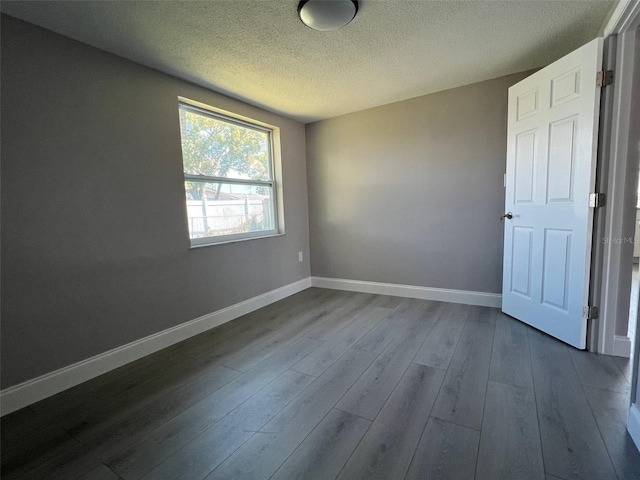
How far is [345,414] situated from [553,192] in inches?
85.6

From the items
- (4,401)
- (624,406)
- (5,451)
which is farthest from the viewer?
(4,401)

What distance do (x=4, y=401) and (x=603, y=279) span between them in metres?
Result: 3.75

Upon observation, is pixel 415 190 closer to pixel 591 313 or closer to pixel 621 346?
pixel 591 313

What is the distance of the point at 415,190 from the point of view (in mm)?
3076

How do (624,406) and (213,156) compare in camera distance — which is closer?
(624,406)

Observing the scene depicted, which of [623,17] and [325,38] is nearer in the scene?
[623,17]

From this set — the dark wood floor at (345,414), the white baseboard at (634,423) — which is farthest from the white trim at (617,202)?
the white baseboard at (634,423)

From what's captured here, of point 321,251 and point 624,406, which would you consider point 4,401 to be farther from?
point 624,406

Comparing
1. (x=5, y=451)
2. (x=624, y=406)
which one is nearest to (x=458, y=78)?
(x=624, y=406)

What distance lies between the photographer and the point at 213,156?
8.69 ft

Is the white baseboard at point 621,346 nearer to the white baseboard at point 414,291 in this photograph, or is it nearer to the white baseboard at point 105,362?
the white baseboard at point 414,291

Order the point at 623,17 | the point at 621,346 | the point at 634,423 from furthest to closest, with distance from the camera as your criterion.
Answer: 1. the point at 621,346
2. the point at 623,17
3. the point at 634,423

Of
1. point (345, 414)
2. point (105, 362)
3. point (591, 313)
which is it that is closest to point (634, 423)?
point (591, 313)

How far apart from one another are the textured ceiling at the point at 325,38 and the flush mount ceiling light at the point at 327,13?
63 mm
